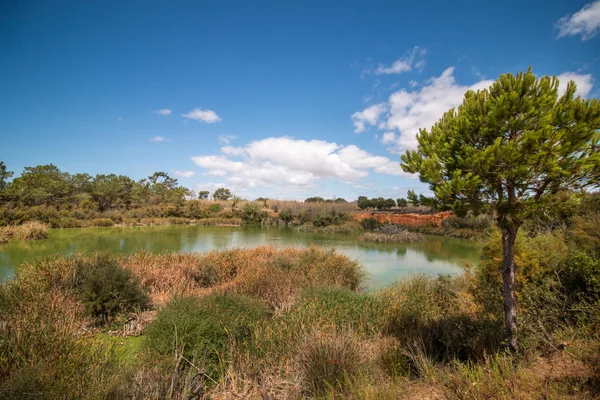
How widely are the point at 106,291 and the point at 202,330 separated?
4.08 m

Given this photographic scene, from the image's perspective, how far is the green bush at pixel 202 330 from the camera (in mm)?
4340

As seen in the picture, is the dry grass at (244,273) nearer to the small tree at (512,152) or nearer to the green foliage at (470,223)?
the small tree at (512,152)

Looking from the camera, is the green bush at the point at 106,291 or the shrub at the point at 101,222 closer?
the green bush at the point at 106,291

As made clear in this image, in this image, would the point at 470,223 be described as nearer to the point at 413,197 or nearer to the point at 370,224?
the point at 370,224

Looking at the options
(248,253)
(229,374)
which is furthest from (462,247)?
(229,374)

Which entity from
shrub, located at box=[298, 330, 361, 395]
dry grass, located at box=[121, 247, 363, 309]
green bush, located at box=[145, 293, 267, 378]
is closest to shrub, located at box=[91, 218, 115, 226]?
dry grass, located at box=[121, 247, 363, 309]

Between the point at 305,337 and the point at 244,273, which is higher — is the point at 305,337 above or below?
above

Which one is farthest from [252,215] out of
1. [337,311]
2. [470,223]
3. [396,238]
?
[337,311]

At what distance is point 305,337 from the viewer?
4.24 m

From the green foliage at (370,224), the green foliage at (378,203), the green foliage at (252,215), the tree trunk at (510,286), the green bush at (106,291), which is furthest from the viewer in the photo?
the green foliage at (378,203)

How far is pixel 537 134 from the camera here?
119 inches

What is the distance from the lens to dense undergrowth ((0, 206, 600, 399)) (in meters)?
3.09

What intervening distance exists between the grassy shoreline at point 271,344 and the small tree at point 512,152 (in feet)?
→ 3.75

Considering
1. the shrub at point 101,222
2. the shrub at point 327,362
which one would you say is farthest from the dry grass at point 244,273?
the shrub at point 101,222
